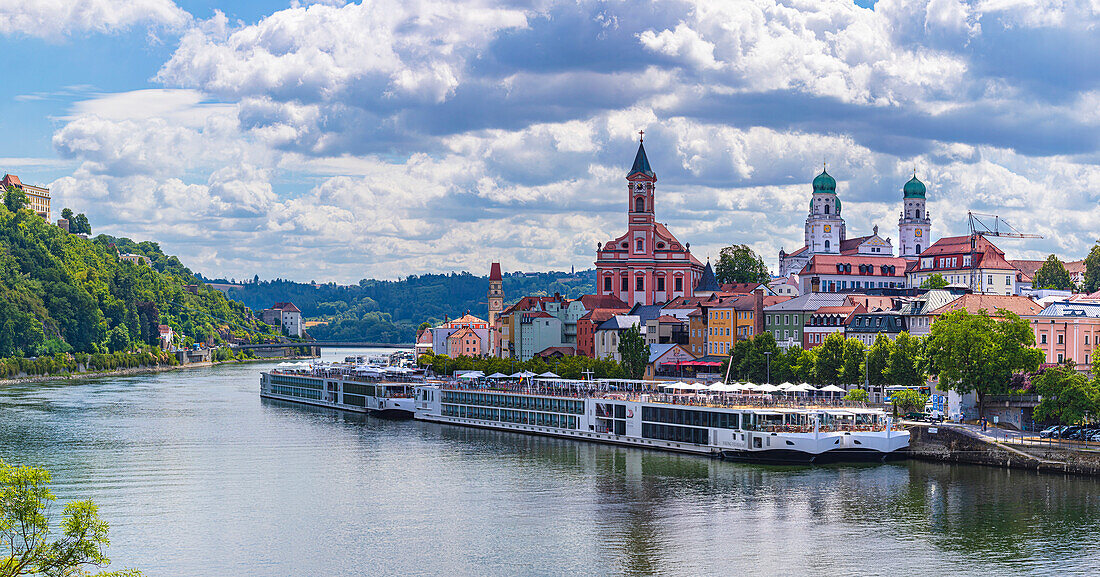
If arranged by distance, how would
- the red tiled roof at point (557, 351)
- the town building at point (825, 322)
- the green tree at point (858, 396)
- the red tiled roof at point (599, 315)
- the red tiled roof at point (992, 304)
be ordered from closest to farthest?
the green tree at point (858, 396), the red tiled roof at point (992, 304), the town building at point (825, 322), the red tiled roof at point (599, 315), the red tiled roof at point (557, 351)

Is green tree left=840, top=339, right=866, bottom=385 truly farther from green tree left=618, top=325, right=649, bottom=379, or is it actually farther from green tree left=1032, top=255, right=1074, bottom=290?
green tree left=1032, top=255, right=1074, bottom=290

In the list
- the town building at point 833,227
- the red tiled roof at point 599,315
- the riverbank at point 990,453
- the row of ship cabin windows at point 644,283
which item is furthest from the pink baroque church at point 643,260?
the riverbank at point 990,453

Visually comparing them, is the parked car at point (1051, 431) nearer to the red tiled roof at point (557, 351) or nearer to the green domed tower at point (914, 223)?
the red tiled roof at point (557, 351)

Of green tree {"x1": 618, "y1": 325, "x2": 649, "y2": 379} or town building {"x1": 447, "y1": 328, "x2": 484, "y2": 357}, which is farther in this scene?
town building {"x1": 447, "y1": 328, "x2": 484, "y2": 357}

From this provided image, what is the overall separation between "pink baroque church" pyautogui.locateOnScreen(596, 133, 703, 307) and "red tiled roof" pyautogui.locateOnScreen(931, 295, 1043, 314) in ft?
182

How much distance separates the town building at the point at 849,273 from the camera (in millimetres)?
148625

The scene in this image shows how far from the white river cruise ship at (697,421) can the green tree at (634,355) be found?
19.9m

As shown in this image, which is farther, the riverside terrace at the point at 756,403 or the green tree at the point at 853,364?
the green tree at the point at 853,364

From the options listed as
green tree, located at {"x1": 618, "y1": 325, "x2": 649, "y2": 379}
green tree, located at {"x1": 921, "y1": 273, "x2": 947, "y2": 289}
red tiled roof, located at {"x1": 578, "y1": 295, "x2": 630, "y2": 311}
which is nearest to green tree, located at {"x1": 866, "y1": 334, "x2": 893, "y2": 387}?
green tree, located at {"x1": 618, "y1": 325, "x2": 649, "y2": 379}

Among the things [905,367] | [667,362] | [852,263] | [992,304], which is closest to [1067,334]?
[992,304]

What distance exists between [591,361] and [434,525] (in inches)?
2677

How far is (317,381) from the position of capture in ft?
419

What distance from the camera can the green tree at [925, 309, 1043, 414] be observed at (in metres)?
75.9

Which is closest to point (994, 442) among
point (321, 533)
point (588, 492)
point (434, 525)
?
point (588, 492)
